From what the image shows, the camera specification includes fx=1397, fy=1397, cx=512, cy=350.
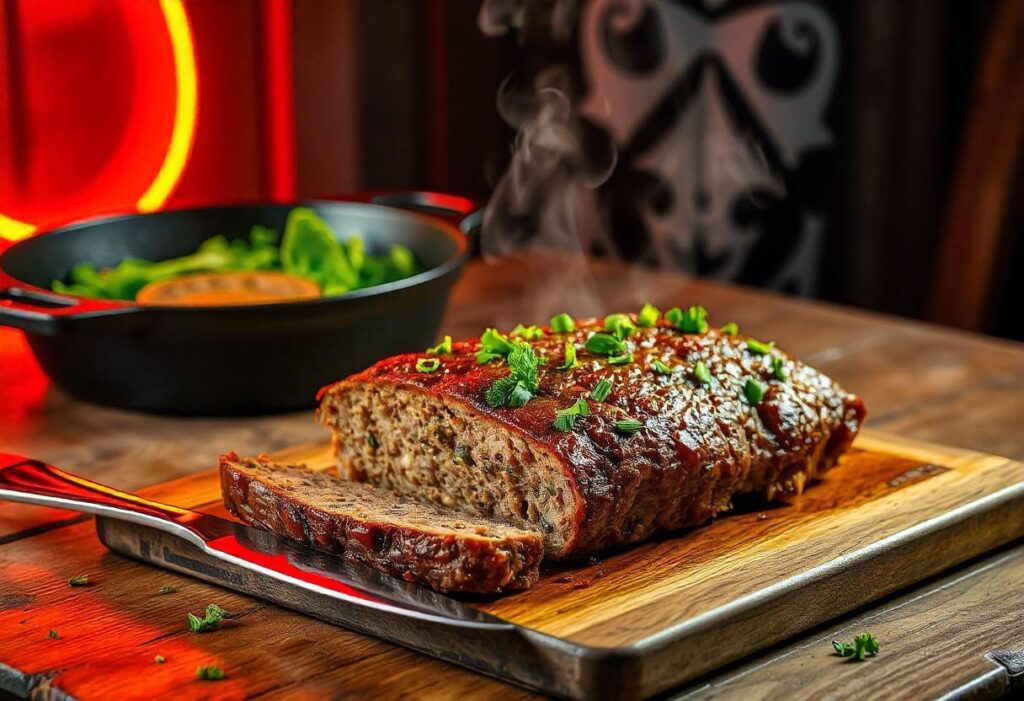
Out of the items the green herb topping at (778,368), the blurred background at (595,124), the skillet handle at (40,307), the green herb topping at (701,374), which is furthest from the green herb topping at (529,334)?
the blurred background at (595,124)

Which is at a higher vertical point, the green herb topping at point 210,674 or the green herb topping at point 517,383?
the green herb topping at point 517,383

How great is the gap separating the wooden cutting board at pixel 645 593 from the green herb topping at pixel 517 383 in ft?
0.81

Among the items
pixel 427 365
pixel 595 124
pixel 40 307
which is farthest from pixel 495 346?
pixel 595 124

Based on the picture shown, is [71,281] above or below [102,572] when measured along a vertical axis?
above

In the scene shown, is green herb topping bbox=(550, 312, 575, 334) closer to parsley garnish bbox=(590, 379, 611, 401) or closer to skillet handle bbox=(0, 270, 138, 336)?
parsley garnish bbox=(590, 379, 611, 401)

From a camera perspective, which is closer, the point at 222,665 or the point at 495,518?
the point at 222,665

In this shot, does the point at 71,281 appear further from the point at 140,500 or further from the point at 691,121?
the point at 691,121

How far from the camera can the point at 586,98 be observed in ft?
16.2

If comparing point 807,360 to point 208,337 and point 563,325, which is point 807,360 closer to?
point 563,325

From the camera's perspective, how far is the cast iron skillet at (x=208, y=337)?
8.22ft

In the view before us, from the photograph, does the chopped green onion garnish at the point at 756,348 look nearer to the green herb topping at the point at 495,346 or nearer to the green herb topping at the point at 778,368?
the green herb topping at the point at 778,368

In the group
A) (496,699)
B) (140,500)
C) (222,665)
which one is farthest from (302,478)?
(496,699)

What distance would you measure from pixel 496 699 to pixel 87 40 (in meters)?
3.03

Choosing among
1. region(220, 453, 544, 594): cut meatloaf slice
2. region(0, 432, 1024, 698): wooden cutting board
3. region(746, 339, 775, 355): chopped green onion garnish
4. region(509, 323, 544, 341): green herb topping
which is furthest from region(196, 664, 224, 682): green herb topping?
region(746, 339, 775, 355): chopped green onion garnish
